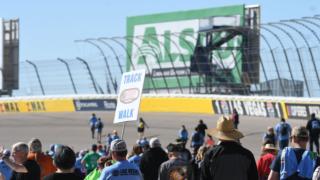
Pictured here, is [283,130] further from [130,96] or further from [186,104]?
[186,104]

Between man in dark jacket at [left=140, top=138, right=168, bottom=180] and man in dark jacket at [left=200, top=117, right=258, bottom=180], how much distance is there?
4112mm

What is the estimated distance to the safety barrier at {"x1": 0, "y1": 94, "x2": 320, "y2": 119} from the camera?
4122cm

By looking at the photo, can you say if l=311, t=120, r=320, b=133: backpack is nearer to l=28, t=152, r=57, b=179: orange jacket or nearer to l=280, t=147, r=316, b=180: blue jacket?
l=28, t=152, r=57, b=179: orange jacket

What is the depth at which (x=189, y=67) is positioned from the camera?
50.9 meters

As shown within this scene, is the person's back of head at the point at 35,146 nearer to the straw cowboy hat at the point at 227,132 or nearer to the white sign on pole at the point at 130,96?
the straw cowboy hat at the point at 227,132

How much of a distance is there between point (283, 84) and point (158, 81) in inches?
446

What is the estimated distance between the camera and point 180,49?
54.4m

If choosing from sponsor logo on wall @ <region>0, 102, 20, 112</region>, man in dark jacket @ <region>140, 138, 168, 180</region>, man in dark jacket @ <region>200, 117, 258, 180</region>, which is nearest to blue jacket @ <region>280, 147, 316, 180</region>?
man in dark jacket @ <region>200, 117, 258, 180</region>

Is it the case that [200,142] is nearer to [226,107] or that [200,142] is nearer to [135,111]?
[135,111]

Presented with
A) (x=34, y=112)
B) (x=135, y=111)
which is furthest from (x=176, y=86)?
(x=135, y=111)

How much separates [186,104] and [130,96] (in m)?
33.9

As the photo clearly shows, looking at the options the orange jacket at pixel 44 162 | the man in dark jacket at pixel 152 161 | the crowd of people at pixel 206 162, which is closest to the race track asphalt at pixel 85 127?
the man in dark jacket at pixel 152 161

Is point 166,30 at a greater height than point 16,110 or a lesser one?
greater

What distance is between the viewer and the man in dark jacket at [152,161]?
11984mm
